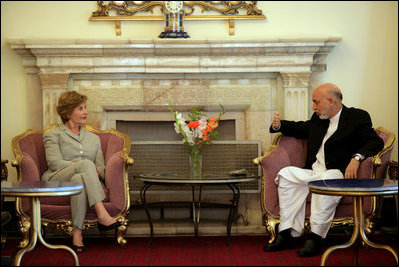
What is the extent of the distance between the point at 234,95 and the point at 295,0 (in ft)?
3.35

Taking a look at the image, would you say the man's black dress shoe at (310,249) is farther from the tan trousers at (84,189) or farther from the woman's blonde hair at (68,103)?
the woman's blonde hair at (68,103)

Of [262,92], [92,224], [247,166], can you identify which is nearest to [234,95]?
[262,92]

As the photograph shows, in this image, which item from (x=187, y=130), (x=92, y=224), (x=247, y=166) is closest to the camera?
(x=92, y=224)

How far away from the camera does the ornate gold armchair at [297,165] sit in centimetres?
447

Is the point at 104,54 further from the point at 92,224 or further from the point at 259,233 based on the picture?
the point at 259,233

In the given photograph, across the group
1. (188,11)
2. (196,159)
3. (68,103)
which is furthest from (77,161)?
(188,11)

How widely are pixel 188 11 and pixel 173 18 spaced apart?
0.78 feet

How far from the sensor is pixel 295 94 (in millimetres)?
5691

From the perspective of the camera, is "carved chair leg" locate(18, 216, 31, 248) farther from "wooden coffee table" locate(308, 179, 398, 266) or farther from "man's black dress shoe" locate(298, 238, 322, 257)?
"wooden coffee table" locate(308, 179, 398, 266)

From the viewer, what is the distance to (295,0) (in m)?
5.80

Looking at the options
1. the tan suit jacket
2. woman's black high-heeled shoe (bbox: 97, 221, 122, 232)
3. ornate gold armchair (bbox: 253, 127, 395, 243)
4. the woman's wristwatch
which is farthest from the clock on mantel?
the woman's wristwatch

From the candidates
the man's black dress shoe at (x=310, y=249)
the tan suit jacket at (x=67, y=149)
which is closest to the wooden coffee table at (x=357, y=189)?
the man's black dress shoe at (x=310, y=249)

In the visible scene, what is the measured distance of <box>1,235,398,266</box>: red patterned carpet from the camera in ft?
13.3

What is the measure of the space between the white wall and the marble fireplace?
0.61 ft
